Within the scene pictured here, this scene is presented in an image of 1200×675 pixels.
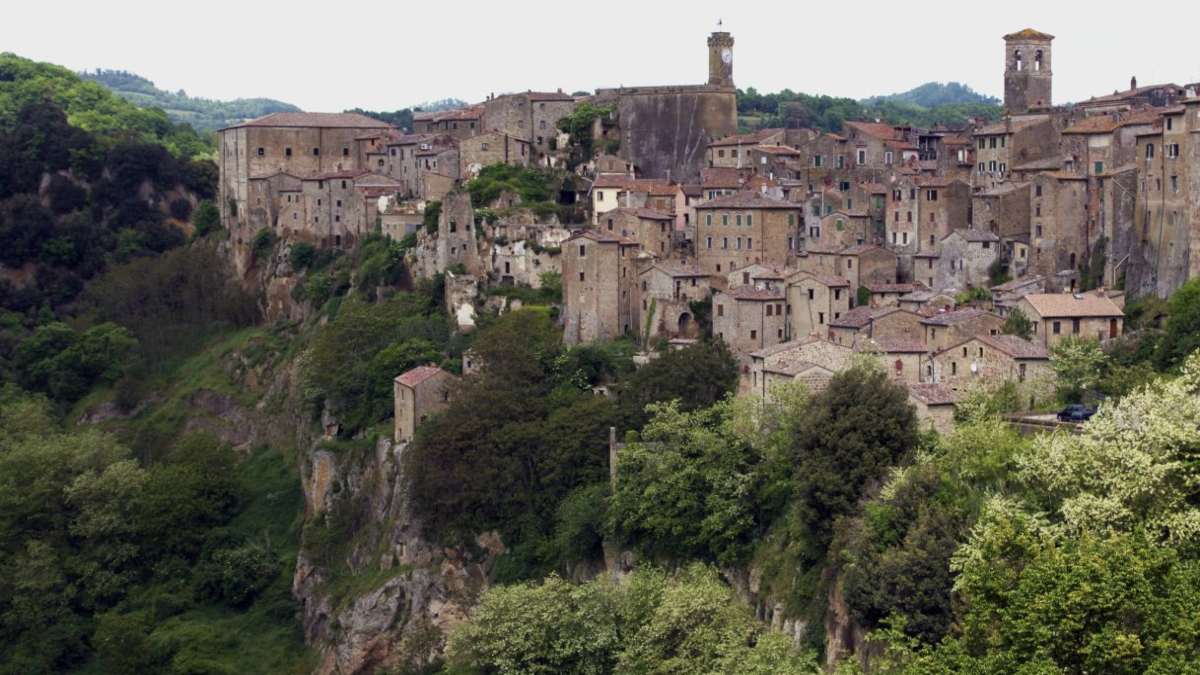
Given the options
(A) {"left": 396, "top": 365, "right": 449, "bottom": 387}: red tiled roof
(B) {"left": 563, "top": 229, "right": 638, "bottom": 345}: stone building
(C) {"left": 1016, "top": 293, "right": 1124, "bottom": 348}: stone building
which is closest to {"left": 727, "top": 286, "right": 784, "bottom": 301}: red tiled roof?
(B) {"left": 563, "top": 229, "right": 638, "bottom": 345}: stone building

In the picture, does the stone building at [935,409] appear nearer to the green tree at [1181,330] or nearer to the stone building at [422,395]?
the green tree at [1181,330]

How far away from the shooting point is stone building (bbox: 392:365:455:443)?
238 ft

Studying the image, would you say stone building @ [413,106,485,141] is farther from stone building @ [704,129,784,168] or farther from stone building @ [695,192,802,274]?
stone building @ [695,192,802,274]

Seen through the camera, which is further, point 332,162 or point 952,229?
point 332,162

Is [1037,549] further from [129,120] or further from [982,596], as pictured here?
[129,120]

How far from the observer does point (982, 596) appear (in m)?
41.2

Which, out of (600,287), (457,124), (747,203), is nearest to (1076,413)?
(747,203)

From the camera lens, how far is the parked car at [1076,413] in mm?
52875

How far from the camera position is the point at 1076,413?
53312mm

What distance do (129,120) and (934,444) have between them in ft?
337

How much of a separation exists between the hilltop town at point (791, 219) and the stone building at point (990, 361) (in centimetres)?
6

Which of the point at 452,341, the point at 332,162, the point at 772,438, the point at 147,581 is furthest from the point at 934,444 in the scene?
the point at 332,162

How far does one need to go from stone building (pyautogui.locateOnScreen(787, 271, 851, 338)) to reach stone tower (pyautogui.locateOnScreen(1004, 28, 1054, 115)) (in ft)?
60.7

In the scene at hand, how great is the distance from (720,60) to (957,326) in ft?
110
